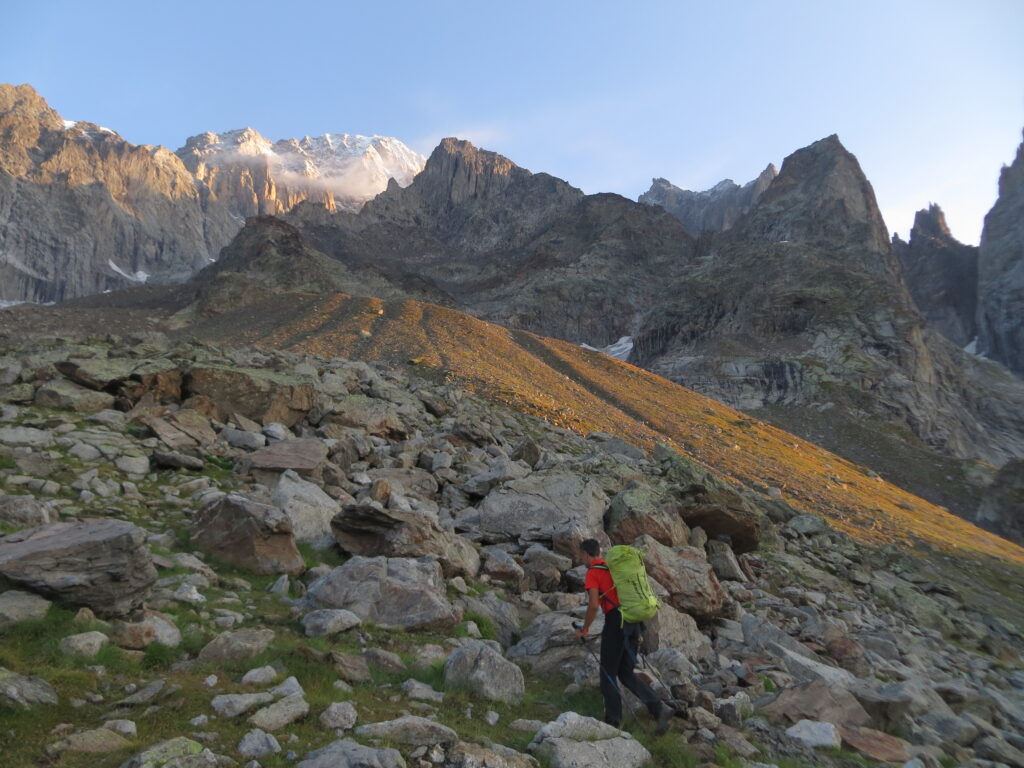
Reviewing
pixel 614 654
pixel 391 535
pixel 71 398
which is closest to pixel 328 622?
pixel 391 535

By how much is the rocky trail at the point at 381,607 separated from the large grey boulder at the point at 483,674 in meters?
0.03

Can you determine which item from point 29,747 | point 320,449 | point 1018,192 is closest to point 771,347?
point 320,449

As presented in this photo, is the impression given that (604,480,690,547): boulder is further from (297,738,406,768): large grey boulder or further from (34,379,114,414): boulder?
(34,379,114,414): boulder

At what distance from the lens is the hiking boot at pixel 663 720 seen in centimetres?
689

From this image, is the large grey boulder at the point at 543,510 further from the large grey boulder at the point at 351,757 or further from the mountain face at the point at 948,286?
the mountain face at the point at 948,286

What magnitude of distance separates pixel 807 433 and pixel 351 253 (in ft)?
533

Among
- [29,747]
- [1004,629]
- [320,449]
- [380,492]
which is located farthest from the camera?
[1004,629]

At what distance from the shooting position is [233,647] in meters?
6.52

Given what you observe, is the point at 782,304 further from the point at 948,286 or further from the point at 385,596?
the point at 948,286

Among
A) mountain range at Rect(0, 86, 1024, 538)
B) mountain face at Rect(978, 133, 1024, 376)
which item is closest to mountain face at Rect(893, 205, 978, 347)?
mountain range at Rect(0, 86, 1024, 538)

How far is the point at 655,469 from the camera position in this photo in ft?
69.2

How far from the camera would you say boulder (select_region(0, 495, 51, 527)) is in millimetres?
8461

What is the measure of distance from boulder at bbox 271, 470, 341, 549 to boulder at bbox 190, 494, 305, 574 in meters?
0.84

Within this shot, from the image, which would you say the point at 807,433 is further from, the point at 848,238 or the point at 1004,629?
the point at 848,238
